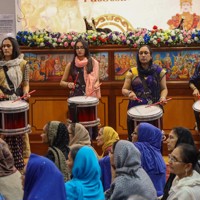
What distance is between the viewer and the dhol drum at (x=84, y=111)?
9406 mm

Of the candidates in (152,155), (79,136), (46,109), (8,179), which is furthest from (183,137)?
(46,109)

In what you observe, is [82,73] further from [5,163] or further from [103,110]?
[5,163]

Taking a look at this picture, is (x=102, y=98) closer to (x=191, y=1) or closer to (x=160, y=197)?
(x=160, y=197)

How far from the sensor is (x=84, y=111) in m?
9.43

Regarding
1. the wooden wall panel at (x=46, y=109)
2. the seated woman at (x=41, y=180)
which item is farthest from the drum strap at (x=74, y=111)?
the seated woman at (x=41, y=180)

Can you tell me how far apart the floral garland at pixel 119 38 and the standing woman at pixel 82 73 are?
26.2 inches

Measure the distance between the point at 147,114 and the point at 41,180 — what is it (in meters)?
3.71

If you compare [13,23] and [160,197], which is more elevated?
[13,23]

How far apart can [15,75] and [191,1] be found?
6.84 metres

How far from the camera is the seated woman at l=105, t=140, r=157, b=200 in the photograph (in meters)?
5.70

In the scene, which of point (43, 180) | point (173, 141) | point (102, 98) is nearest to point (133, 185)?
point (43, 180)

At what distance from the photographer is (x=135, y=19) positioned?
50.0 feet

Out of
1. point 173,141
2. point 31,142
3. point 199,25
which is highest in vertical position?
point 199,25

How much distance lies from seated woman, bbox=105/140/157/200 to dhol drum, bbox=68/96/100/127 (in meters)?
3.58
